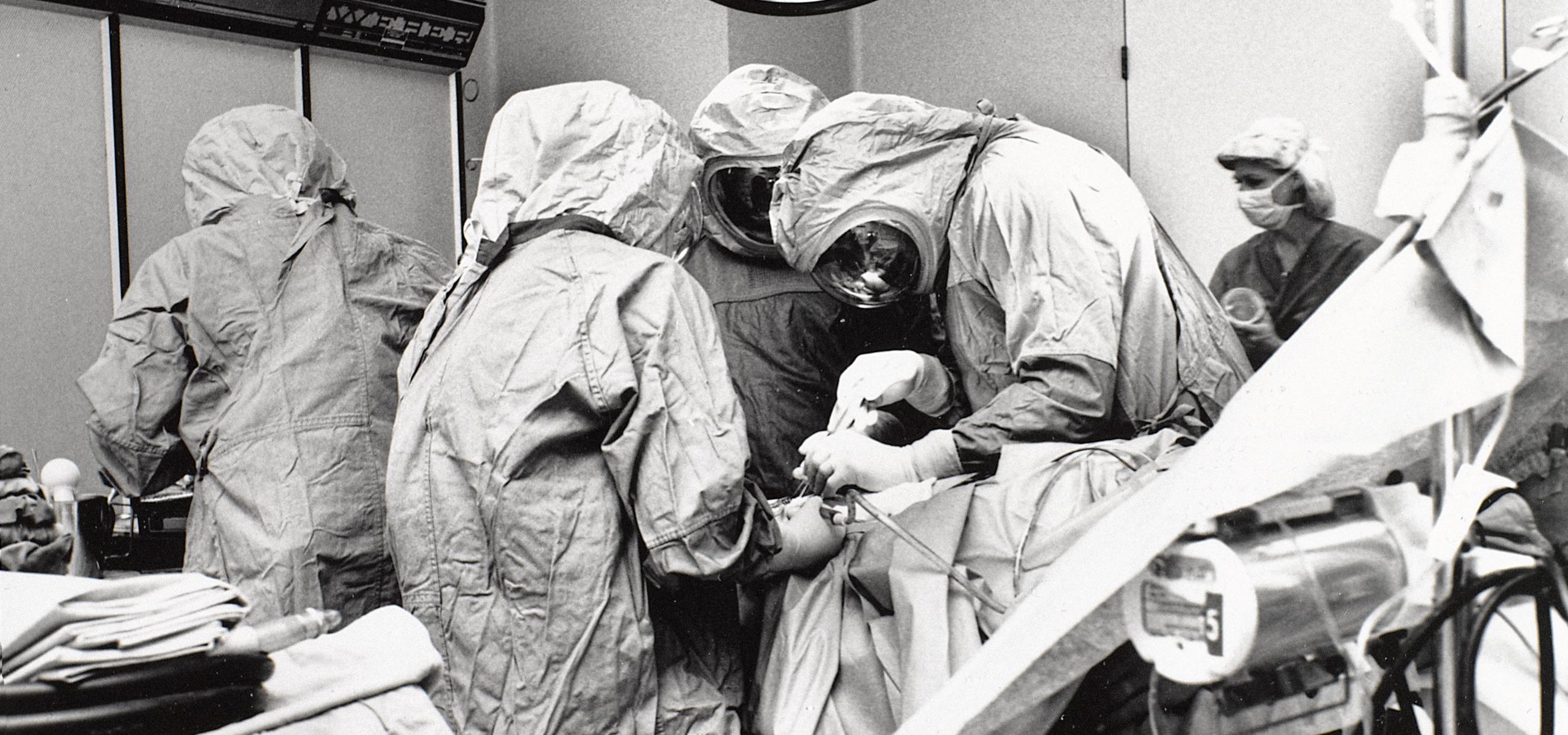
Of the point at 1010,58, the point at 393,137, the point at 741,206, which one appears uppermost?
the point at 1010,58

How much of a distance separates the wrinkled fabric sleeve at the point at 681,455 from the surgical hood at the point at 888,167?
0.41 m

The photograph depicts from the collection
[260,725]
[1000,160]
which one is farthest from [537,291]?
[260,725]

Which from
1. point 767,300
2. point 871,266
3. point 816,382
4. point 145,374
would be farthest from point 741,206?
point 145,374

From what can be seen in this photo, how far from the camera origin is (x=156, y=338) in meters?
2.59

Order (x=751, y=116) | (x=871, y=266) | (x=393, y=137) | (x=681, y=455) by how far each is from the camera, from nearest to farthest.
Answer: (x=681, y=455) → (x=871, y=266) → (x=751, y=116) → (x=393, y=137)

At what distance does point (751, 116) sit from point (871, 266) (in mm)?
613

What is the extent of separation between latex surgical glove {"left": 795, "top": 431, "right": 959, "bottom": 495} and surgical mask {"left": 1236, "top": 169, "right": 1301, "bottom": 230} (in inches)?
25.0

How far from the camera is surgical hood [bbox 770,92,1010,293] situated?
2.18 metres

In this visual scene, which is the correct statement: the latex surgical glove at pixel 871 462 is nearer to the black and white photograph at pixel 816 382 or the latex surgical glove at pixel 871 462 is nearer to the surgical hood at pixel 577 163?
Answer: the black and white photograph at pixel 816 382

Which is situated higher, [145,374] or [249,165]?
[249,165]

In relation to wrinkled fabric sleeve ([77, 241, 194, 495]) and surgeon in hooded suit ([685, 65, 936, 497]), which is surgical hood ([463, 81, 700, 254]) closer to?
surgeon in hooded suit ([685, 65, 936, 497])

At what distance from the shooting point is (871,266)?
2320mm

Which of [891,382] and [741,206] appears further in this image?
[741,206]

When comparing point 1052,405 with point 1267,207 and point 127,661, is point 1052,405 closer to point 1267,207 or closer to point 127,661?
point 1267,207
